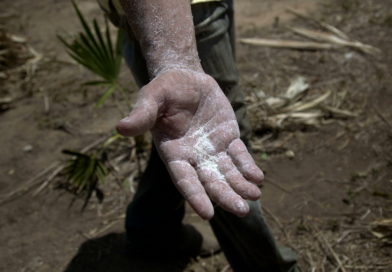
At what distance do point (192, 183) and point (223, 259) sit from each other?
3.41 ft

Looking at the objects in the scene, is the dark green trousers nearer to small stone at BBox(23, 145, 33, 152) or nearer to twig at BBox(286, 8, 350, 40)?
small stone at BBox(23, 145, 33, 152)

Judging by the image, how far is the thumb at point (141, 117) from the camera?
1.18m

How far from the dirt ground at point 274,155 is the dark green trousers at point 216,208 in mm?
270

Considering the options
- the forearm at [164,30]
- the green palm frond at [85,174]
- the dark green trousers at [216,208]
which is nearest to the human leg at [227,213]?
the dark green trousers at [216,208]

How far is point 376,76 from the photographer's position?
309 cm

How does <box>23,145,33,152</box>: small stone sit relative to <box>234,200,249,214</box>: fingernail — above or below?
below

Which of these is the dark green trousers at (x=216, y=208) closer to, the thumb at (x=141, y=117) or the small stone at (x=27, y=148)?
the thumb at (x=141, y=117)

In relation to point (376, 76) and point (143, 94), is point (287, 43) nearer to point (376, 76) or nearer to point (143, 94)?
point (376, 76)

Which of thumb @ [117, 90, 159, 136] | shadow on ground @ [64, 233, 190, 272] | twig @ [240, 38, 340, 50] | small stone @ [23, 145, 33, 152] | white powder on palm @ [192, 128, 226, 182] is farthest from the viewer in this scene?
twig @ [240, 38, 340, 50]

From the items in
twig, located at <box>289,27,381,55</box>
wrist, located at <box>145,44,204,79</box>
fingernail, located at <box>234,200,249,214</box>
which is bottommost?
twig, located at <box>289,27,381,55</box>

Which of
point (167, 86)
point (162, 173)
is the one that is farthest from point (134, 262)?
point (167, 86)

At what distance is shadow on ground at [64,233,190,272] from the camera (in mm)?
2127

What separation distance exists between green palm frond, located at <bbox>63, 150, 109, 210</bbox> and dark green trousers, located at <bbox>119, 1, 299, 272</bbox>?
613mm

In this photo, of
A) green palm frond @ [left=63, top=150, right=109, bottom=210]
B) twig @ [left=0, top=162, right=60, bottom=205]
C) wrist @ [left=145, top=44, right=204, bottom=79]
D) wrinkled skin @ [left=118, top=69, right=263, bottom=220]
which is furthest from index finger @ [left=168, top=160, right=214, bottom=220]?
twig @ [left=0, top=162, right=60, bottom=205]
